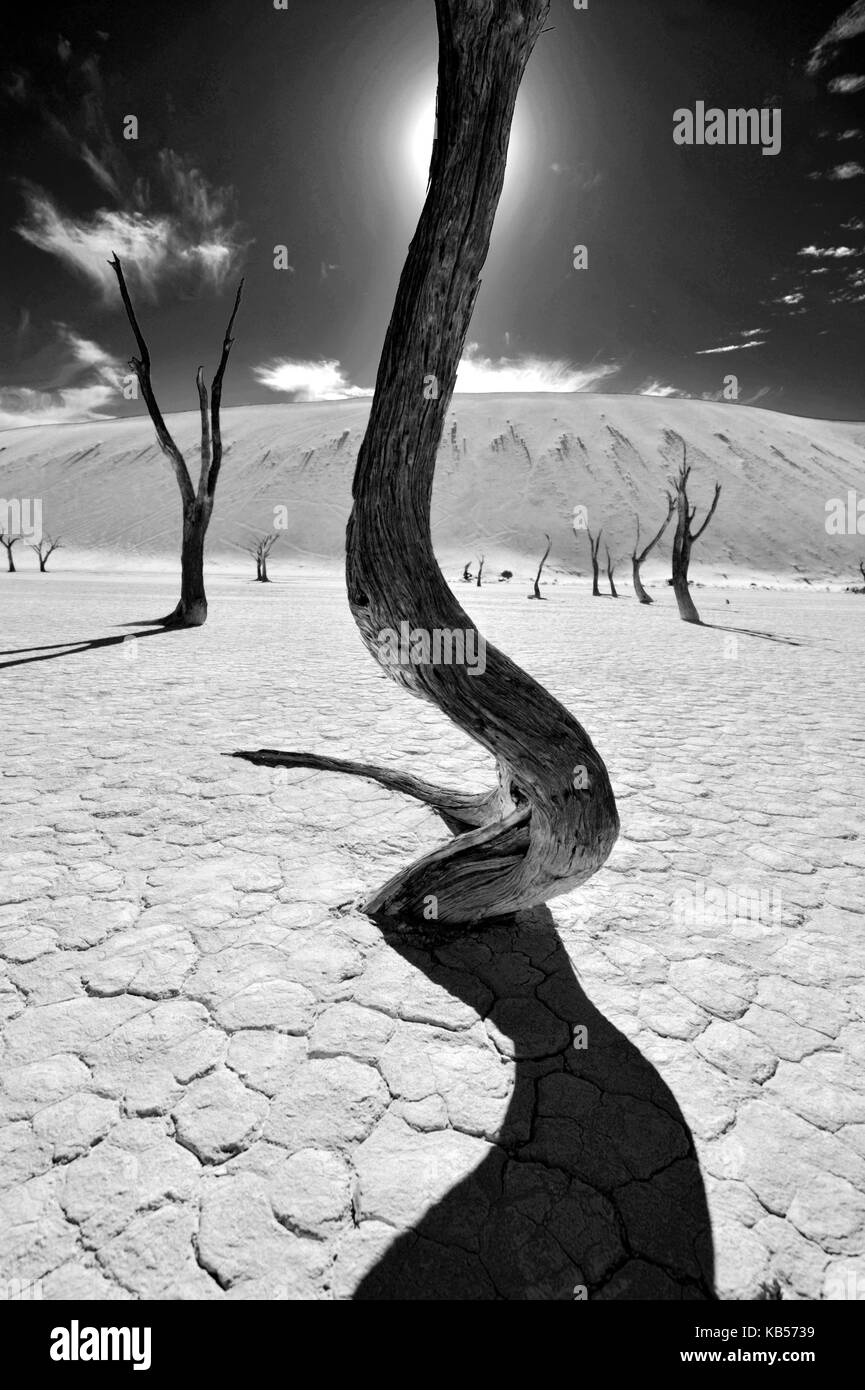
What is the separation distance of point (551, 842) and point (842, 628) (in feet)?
65.4

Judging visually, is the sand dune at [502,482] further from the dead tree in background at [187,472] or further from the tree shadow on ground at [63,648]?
the tree shadow on ground at [63,648]

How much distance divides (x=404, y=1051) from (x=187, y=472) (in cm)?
1326

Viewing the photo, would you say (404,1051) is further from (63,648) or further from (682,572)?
(682,572)

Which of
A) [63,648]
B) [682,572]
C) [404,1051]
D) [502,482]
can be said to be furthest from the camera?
[502,482]

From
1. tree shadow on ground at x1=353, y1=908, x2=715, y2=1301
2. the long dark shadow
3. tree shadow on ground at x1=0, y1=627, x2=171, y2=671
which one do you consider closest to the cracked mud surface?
tree shadow on ground at x1=353, y1=908, x2=715, y2=1301

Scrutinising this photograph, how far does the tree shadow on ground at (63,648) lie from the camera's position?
9.65m

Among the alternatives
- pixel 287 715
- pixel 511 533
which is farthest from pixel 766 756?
pixel 511 533

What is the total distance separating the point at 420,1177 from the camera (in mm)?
1834

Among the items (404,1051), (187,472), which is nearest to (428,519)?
(404,1051)

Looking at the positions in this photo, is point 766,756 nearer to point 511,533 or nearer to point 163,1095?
point 163,1095

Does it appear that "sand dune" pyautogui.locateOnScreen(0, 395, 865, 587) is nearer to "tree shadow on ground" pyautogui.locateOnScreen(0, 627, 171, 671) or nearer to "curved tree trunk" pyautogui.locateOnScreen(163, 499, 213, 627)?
"curved tree trunk" pyautogui.locateOnScreen(163, 499, 213, 627)

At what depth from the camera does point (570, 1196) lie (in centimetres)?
179

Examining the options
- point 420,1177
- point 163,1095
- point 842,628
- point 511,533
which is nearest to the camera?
point 420,1177
